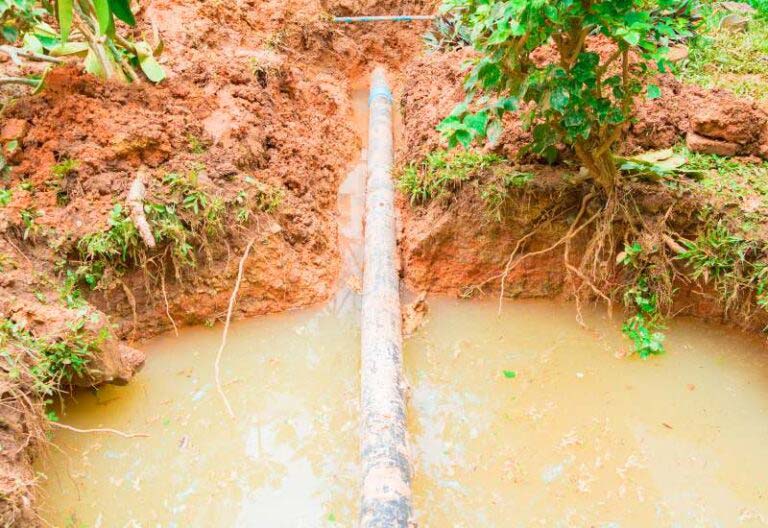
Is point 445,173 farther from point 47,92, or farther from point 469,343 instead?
point 47,92

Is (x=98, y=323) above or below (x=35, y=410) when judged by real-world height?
above

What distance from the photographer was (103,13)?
3324 millimetres

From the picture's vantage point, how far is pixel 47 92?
3.80m

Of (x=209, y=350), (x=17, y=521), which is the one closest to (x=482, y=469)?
(x=209, y=350)

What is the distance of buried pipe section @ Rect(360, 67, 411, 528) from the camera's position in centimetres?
255

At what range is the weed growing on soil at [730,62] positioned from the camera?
3975mm

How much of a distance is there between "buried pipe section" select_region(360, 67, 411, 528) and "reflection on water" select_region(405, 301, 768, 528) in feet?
0.85

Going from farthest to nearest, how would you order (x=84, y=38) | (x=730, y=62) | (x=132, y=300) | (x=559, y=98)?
1. (x=730, y=62)
2. (x=84, y=38)
3. (x=132, y=300)
4. (x=559, y=98)

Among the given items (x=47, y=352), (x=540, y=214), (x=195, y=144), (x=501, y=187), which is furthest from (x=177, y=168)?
(x=540, y=214)

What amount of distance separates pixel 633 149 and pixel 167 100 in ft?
10.6

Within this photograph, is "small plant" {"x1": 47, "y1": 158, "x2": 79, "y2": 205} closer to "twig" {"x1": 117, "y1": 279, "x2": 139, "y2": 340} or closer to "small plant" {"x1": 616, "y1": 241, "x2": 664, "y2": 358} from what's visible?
"twig" {"x1": 117, "y1": 279, "x2": 139, "y2": 340}

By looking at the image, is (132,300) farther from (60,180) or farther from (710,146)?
(710,146)

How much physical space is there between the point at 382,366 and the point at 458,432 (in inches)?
21.7

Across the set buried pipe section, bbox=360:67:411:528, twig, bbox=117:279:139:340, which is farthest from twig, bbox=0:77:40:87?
buried pipe section, bbox=360:67:411:528
